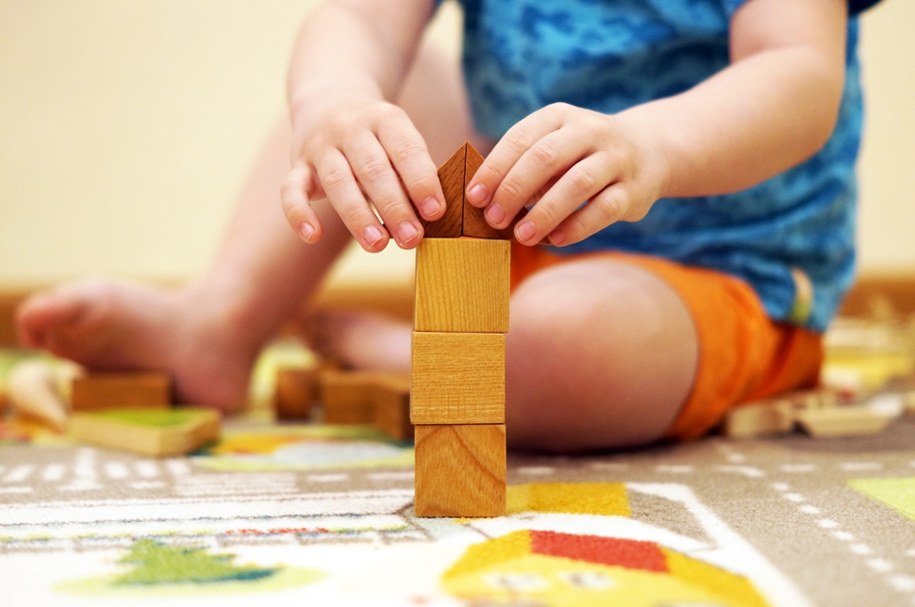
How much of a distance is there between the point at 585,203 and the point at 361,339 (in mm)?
429

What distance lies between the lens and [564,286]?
2.19 ft

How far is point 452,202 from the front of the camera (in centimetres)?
47

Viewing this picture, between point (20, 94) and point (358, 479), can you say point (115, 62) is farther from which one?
point (358, 479)

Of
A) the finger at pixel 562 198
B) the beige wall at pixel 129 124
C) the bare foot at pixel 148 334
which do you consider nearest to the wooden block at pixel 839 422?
the finger at pixel 562 198

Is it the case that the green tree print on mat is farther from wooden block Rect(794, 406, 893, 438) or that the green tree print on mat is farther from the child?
wooden block Rect(794, 406, 893, 438)

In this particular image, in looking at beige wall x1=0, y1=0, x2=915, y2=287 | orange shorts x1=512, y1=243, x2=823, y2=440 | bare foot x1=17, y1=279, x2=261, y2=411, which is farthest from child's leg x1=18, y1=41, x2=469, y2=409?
beige wall x1=0, y1=0, x2=915, y2=287

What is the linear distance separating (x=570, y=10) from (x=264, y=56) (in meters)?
1.10

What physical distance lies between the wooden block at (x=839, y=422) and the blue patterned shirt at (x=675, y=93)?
9 centimetres

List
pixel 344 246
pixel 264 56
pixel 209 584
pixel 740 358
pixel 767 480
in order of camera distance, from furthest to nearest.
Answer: pixel 264 56 → pixel 344 246 → pixel 740 358 → pixel 767 480 → pixel 209 584

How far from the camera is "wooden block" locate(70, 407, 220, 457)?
0.70m

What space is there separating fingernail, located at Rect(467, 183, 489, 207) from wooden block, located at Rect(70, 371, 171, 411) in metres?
0.54

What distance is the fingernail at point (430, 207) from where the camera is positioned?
466mm

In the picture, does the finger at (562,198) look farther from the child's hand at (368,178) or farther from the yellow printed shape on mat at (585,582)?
the yellow printed shape on mat at (585,582)

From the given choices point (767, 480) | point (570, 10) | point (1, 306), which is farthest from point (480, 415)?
point (1, 306)
